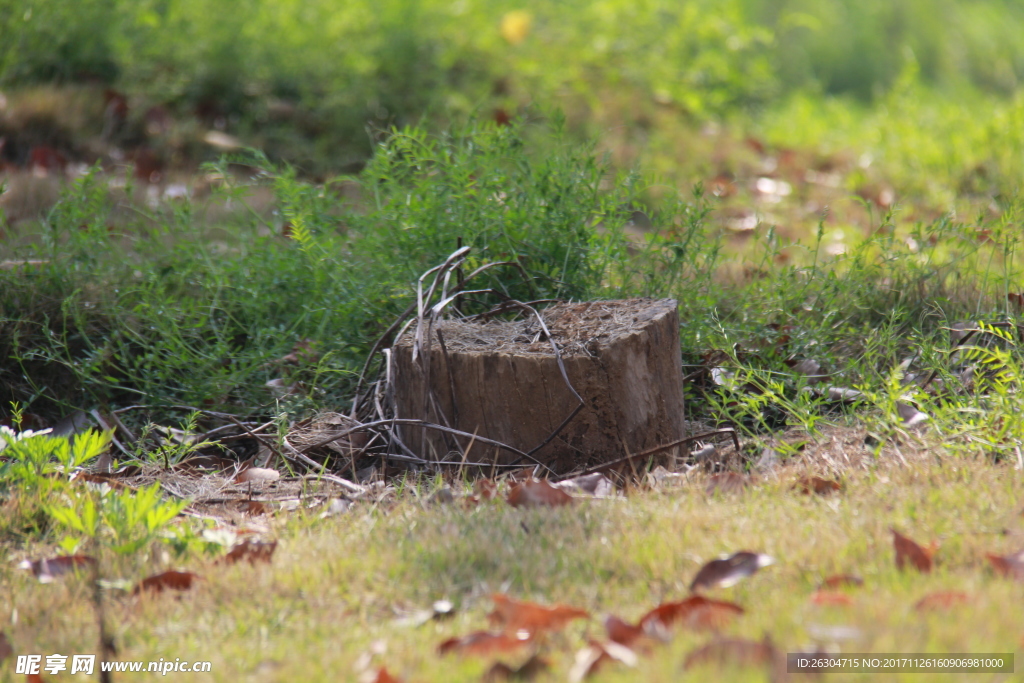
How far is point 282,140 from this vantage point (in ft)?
20.2

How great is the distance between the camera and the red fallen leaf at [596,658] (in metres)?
1.21

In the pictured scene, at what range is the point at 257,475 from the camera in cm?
246

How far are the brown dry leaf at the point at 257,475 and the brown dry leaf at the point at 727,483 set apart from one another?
4.25ft

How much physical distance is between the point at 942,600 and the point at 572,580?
0.64 m

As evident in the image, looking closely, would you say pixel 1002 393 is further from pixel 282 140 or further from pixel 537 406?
pixel 282 140

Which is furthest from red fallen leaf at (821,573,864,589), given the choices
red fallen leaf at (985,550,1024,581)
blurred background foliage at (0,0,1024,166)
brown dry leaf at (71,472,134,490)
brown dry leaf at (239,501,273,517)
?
blurred background foliage at (0,0,1024,166)

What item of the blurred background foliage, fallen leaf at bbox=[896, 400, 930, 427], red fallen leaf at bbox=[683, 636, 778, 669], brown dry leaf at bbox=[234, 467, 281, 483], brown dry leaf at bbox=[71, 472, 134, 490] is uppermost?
the blurred background foliage

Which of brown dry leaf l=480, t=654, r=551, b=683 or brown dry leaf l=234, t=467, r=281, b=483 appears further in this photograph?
brown dry leaf l=234, t=467, r=281, b=483

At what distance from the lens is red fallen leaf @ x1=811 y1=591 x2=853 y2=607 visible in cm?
134

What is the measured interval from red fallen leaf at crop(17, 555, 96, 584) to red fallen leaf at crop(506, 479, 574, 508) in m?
0.95

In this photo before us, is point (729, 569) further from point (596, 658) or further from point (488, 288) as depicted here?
point (488, 288)

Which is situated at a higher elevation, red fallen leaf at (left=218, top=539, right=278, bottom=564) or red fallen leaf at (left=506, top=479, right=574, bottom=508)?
red fallen leaf at (left=506, top=479, right=574, bottom=508)

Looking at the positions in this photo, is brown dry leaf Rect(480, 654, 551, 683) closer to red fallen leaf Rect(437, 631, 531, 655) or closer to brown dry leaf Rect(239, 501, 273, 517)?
red fallen leaf Rect(437, 631, 531, 655)

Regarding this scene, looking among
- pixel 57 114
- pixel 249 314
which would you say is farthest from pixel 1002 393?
pixel 57 114
